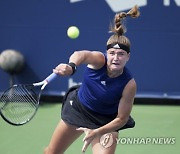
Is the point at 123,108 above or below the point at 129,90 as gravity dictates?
below

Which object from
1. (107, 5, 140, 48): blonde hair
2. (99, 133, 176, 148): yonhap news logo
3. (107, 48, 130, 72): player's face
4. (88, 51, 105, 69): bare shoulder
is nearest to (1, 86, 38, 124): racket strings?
(88, 51, 105, 69): bare shoulder

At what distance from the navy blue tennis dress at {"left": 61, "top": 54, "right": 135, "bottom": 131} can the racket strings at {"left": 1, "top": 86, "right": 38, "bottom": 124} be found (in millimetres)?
380

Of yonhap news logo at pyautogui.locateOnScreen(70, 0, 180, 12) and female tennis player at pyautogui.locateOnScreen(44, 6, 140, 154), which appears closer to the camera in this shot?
female tennis player at pyautogui.locateOnScreen(44, 6, 140, 154)

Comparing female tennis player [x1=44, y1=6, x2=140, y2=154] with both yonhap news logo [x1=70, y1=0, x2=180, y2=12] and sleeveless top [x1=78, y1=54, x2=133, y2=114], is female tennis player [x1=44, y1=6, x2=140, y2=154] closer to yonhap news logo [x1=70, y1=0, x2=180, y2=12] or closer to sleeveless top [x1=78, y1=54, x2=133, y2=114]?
sleeveless top [x1=78, y1=54, x2=133, y2=114]

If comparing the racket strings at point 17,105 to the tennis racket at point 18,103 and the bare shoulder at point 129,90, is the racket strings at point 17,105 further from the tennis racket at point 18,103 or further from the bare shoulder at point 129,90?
the bare shoulder at point 129,90

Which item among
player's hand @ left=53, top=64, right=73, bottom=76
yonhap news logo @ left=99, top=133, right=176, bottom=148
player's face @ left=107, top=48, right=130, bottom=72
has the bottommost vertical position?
yonhap news logo @ left=99, top=133, right=176, bottom=148

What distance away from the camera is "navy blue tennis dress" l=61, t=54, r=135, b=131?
9.98 feet

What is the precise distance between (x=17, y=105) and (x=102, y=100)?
→ 0.70 metres

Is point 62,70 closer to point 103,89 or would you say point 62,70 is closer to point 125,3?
point 103,89

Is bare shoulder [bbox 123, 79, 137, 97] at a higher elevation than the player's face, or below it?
below

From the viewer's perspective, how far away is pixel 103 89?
3078 mm

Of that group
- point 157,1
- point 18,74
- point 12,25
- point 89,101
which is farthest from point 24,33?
point 89,101

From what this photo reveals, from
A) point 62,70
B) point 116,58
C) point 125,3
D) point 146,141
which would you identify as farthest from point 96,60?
point 125,3

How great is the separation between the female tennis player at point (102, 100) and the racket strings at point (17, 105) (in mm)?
376
